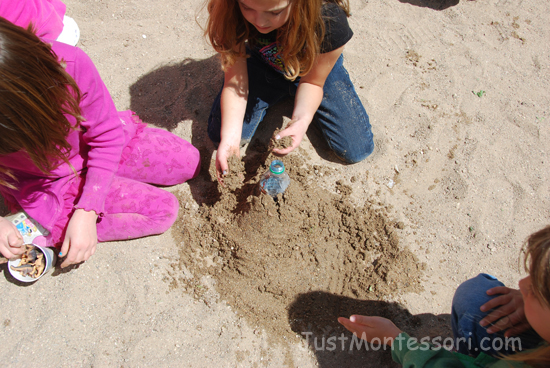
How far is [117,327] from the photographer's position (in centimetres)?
188

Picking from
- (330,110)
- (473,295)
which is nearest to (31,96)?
(330,110)

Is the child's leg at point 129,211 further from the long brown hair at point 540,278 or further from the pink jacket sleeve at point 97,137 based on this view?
the long brown hair at point 540,278

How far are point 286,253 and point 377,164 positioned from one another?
3.24 ft

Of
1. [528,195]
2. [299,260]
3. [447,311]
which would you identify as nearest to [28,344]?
[299,260]

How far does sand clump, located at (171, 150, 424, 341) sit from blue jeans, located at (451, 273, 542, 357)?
34 cm

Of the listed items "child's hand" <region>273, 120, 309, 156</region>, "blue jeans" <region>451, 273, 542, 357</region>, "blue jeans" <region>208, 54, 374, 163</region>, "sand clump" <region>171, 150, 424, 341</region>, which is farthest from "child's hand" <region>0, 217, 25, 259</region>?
"blue jeans" <region>451, 273, 542, 357</region>

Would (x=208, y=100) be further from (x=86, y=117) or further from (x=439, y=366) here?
(x=439, y=366)

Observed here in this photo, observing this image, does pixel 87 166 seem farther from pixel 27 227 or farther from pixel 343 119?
pixel 343 119

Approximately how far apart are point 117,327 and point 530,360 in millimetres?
1913

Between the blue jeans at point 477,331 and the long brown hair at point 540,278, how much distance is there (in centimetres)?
23

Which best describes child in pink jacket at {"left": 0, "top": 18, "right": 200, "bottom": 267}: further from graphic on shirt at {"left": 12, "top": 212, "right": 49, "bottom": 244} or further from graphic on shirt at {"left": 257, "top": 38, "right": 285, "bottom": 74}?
graphic on shirt at {"left": 257, "top": 38, "right": 285, "bottom": 74}

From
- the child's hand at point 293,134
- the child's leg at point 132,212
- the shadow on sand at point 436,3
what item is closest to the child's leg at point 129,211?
the child's leg at point 132,212

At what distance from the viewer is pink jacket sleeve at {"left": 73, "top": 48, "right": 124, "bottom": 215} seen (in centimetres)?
174

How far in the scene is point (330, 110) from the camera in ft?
7.94
